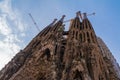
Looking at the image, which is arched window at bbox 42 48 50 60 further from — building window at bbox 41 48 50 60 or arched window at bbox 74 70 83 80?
arched window at bbox 74 70 83 80

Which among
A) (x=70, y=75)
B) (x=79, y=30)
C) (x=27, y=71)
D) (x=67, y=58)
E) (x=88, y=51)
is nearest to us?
(x=70, y=75)

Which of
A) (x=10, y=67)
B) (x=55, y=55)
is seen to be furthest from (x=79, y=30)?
(x=10, y=67)

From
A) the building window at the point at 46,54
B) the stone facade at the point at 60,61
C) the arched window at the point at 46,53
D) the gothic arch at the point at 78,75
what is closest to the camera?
the gothic arch at the point at 78,75

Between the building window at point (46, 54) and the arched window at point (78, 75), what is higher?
the building window at point (46, 54)

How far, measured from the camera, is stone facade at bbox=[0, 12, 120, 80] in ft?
70.7

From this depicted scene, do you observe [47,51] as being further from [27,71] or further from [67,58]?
[27,71]

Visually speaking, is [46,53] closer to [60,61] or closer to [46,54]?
[46,54]

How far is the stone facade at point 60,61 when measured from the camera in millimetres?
21562

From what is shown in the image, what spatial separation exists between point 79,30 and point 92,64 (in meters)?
9.68

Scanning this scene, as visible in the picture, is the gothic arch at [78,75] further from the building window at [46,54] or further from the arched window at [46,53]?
the arched window at [46,53]

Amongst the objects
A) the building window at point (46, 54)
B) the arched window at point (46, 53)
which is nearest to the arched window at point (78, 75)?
the building window at point (46, 54)

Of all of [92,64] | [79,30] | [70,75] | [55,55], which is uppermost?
[79,30]

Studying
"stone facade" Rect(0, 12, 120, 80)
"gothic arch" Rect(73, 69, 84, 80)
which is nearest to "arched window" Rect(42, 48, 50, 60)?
"stone facade" Rect(0, 12, 120, 80)

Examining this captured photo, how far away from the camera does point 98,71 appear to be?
75.0 feet
